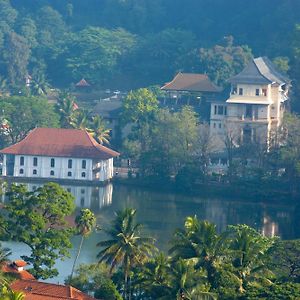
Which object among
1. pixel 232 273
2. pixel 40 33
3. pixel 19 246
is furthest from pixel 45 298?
pixel 40 33

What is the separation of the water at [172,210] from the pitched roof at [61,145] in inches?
80.8

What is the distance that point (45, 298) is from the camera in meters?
42.5

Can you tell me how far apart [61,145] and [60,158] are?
67cm

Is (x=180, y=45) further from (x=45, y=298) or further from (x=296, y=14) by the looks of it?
(x=45, y=298)

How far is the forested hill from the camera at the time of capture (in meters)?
96.3

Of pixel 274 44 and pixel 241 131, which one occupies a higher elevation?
pixel 274 44

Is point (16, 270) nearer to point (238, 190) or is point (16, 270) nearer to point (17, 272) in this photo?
point (17, 272)

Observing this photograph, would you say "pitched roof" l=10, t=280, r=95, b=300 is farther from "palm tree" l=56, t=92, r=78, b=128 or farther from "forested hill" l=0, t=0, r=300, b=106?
"forested hill" l=0, t=0, r=300, b=106

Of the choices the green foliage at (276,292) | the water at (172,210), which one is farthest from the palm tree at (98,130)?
the green foliage at (276,292)

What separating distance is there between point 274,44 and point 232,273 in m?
54.5

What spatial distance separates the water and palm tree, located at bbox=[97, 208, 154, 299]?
12.3 metres

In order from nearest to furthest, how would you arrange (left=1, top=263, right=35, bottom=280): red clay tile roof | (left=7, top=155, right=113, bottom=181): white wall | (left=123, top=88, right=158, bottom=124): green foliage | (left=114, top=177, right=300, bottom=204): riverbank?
1. (left=1, top=263, right=35, bottom=280): red clay tile roof
2. (left=114, top=177, right=300, bottom=204): riverbank
3. (left=7, top=155, right=113, bottom=181): white wall
4. (left=123, top=88, right=158, bottom=124): green foliage

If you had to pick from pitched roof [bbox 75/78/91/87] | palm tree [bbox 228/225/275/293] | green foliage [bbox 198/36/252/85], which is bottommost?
palm tree [bbox 228/225/275/293]

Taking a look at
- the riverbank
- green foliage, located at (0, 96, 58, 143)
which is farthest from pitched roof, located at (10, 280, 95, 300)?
green foliage, located at (0, 96, 58, 143)
